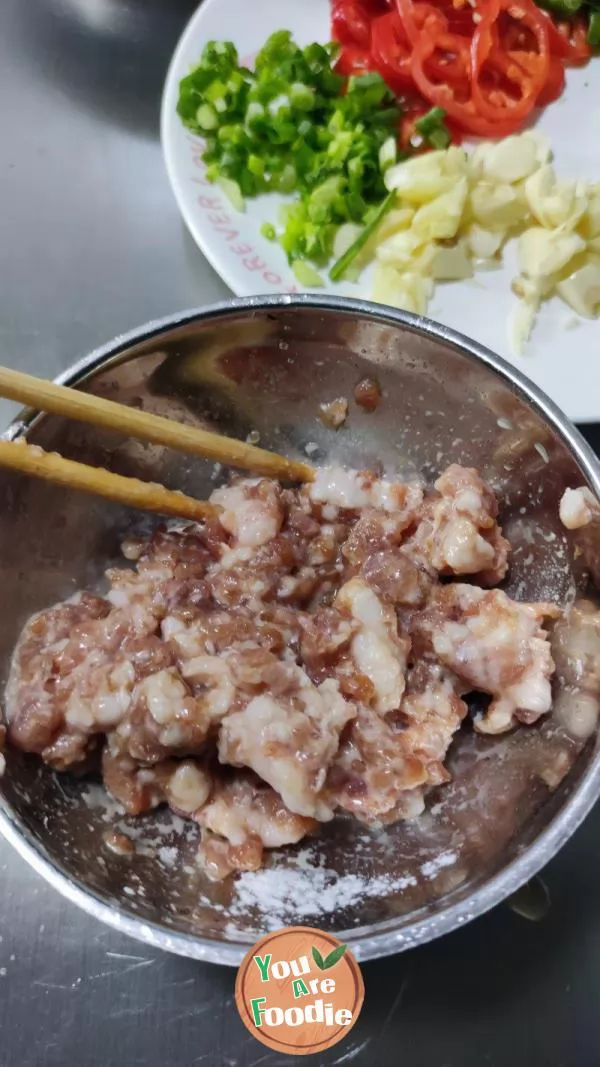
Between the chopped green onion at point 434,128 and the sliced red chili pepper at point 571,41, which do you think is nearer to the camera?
the chopped green onion at point 434,128

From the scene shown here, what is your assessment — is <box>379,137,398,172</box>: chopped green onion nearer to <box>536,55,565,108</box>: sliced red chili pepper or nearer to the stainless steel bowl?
<box>536,55,565,108</box>: sliced red chili pepper

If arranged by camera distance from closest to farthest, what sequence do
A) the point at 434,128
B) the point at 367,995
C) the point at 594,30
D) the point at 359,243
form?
the point at 367,995 < the point at 359,243 < the point at 434,128 < the point at 594,30

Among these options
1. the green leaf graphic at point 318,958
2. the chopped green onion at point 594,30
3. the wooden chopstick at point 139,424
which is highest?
the chopped green onion at point 594,30

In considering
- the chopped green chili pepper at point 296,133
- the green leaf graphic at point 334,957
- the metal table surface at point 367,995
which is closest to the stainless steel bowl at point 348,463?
the green leaf graphic at point 334,957

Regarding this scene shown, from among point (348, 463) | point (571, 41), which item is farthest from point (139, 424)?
point (571, 41)

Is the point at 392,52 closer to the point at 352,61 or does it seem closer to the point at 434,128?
the point at 352,61

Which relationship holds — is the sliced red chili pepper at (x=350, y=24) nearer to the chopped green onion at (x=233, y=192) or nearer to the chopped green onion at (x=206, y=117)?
the chopped green onion at (x=206, y=117)

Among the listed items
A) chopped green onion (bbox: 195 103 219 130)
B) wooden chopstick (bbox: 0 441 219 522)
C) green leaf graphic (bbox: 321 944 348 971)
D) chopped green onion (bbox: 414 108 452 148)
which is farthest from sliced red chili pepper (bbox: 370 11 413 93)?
green leaf graphic (bbox: 321 944 348 971)
